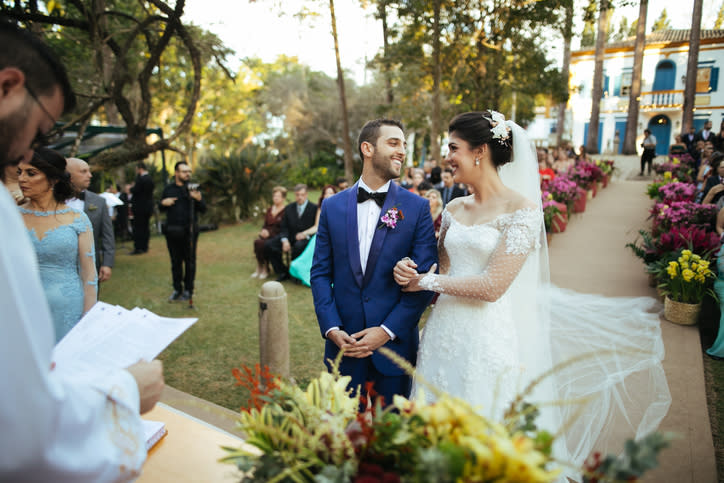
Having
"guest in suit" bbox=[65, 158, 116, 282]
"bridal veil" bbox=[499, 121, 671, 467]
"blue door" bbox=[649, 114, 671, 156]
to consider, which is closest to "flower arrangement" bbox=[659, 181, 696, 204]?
"bridal veil" bbox=[499, 121, 671, 467]

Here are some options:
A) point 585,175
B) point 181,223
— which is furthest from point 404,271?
point 585,175

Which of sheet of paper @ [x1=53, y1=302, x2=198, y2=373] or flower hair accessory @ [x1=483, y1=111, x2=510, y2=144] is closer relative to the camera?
sheet of paper @ [x1=53, y1=302, x2=198, y2=373]

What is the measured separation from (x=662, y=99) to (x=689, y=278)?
101 ft

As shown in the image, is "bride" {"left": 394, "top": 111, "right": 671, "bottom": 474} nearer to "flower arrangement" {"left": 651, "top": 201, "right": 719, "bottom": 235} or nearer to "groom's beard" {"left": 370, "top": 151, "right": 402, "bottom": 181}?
"groom's beard" {"left": 370, "top": 151, "right": 402, "bottom": 181}

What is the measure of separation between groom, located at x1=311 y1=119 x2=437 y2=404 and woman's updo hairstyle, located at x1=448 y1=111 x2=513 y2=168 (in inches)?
14.1

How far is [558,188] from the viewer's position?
10883 millimetres

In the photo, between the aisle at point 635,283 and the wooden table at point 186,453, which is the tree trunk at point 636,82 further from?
the wooden table at point 186,453

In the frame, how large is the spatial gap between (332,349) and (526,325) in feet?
4.01

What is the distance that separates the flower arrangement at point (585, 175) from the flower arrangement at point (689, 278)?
25.4ft

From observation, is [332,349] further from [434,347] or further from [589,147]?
[589,147]

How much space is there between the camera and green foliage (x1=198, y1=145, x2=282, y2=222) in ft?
47.8

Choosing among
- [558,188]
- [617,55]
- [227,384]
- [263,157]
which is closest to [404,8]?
[263,157]

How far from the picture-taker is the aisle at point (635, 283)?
3059 millimetres

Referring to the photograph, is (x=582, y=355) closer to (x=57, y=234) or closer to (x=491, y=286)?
(x=491, y=286)
